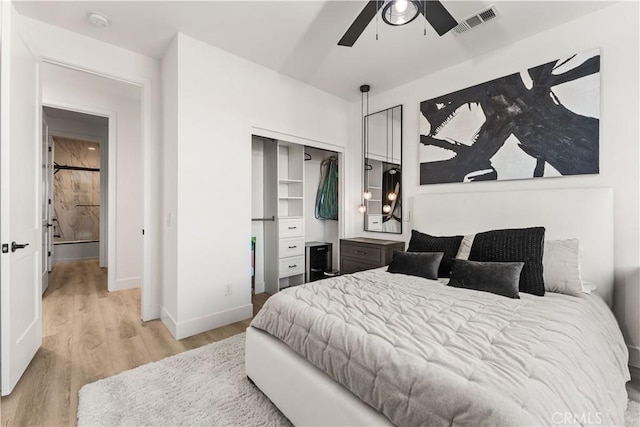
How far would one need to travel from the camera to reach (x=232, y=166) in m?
2.90

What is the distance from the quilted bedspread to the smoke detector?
2617mm

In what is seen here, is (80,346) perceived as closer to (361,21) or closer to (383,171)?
(361,21)

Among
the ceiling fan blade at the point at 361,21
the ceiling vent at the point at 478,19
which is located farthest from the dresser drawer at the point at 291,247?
the ceiling vent at the point at 478,19

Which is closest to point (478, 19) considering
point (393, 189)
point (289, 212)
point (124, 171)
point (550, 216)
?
point (550, 216)

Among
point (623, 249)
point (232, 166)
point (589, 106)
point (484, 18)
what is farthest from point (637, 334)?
point (232, 166)

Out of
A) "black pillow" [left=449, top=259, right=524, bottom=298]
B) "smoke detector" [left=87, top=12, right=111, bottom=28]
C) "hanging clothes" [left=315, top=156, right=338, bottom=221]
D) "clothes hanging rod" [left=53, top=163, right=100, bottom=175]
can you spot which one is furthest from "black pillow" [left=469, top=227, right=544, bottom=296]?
"clothes hanging rod" [left=53, top=163, right=100, bottom=175]

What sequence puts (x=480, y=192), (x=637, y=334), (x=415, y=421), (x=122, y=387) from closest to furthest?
1. (x=415, y=421)
2. (x=122, y=387)
3. (x=637, y=334)
4. (x=480, y=192)

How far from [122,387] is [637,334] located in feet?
11.8

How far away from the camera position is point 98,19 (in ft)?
7.52

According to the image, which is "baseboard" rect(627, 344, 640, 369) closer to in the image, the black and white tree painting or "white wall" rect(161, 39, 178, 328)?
the black and white tree painting

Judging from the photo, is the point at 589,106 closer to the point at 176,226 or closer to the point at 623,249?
the point at 623,249

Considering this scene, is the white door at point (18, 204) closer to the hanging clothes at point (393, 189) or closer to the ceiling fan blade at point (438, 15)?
the ceiling fan blade at point (438, 15)

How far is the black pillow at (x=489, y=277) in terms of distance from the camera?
185 centimetres

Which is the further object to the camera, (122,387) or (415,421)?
(122,387)
